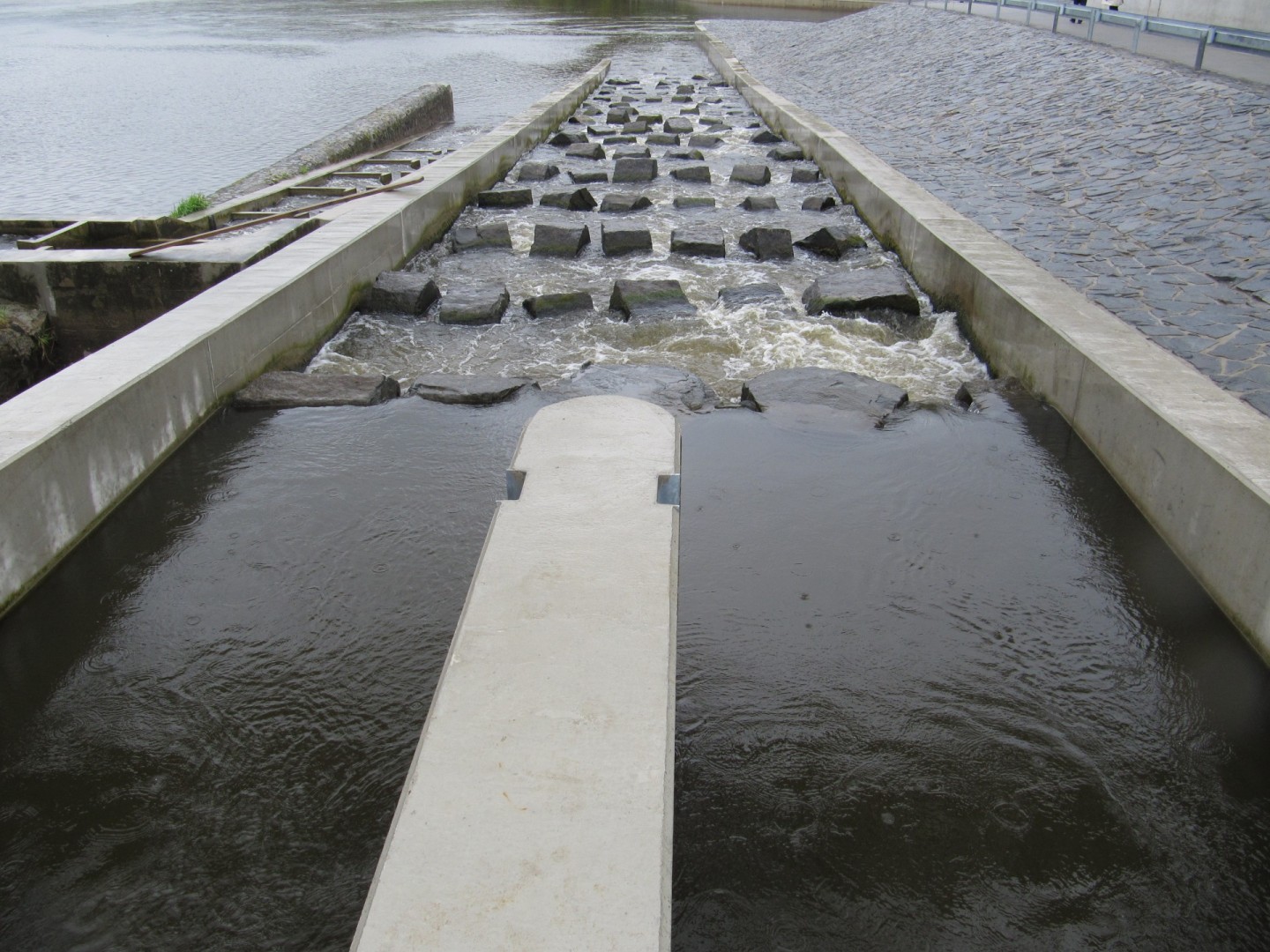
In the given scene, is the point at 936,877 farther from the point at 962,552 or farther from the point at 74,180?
the point at 74,180

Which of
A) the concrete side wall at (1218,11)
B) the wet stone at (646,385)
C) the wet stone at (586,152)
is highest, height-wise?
the concrete side wall at (1218,11)

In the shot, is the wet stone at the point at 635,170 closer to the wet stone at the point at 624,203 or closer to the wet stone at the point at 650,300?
the wet stone at the point at 624,203

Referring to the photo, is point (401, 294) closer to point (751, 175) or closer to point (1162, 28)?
point (751, 175)

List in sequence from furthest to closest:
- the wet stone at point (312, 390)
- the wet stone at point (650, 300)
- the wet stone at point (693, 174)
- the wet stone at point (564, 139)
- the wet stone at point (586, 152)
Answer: the wet stone at point (564, 139), the wet stone at point (586, 152), the wet stone at point (693, 174), the wet stone at point (650, 300), the wet stone at point (312, 390)

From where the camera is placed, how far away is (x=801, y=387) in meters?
6.62

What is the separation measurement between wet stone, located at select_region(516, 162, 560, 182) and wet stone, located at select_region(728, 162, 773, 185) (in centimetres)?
274

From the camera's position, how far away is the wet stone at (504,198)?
12.9m

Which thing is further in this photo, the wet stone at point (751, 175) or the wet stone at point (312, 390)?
the wet stone at point (751, 175)

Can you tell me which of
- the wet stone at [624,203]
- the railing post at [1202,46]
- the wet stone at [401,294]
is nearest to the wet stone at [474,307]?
the wet stone at [401,294]

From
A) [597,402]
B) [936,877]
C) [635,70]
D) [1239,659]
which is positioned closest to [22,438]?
[597,402]

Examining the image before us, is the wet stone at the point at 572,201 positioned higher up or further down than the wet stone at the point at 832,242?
higher up

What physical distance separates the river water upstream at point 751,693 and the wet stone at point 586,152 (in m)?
11.6

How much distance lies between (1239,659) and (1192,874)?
4.04 feet

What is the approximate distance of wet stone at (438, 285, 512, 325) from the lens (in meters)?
8.50
